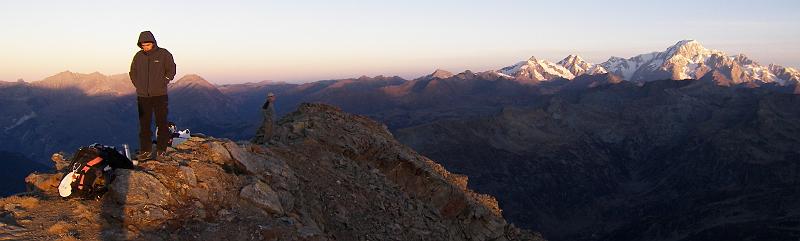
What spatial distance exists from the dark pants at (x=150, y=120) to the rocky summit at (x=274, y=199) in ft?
1.33

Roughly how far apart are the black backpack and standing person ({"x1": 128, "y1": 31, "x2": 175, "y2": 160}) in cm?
162

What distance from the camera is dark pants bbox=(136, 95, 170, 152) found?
14.9m

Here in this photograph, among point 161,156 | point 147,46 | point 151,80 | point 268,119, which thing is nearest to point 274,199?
point 161,156

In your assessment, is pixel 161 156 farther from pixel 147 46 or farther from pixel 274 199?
pixel 274 199

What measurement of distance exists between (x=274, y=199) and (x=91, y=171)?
399 cm

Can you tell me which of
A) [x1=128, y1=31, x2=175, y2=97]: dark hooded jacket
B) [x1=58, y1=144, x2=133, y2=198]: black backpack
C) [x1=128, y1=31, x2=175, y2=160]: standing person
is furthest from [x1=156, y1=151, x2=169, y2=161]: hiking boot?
[x1=128, y1=31, x2=175, y2=97]: dark hooded jacket

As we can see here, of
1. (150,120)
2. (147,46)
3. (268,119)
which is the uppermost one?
(147,46)

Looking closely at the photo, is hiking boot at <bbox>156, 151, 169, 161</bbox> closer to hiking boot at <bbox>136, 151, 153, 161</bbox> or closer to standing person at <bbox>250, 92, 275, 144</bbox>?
hiking boot at <bbox>136, 151, 153, 161</bbox>

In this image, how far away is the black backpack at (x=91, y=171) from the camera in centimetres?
1262

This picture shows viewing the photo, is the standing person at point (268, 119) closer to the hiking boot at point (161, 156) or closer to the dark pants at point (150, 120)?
the dark pants at point (150, 120)

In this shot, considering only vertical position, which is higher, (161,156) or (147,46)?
(147,46)

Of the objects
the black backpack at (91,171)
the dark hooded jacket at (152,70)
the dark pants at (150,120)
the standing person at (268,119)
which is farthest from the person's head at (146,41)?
the standing person at (268,119)

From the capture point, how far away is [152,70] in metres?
14.5

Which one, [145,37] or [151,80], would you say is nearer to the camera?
[145,37]
